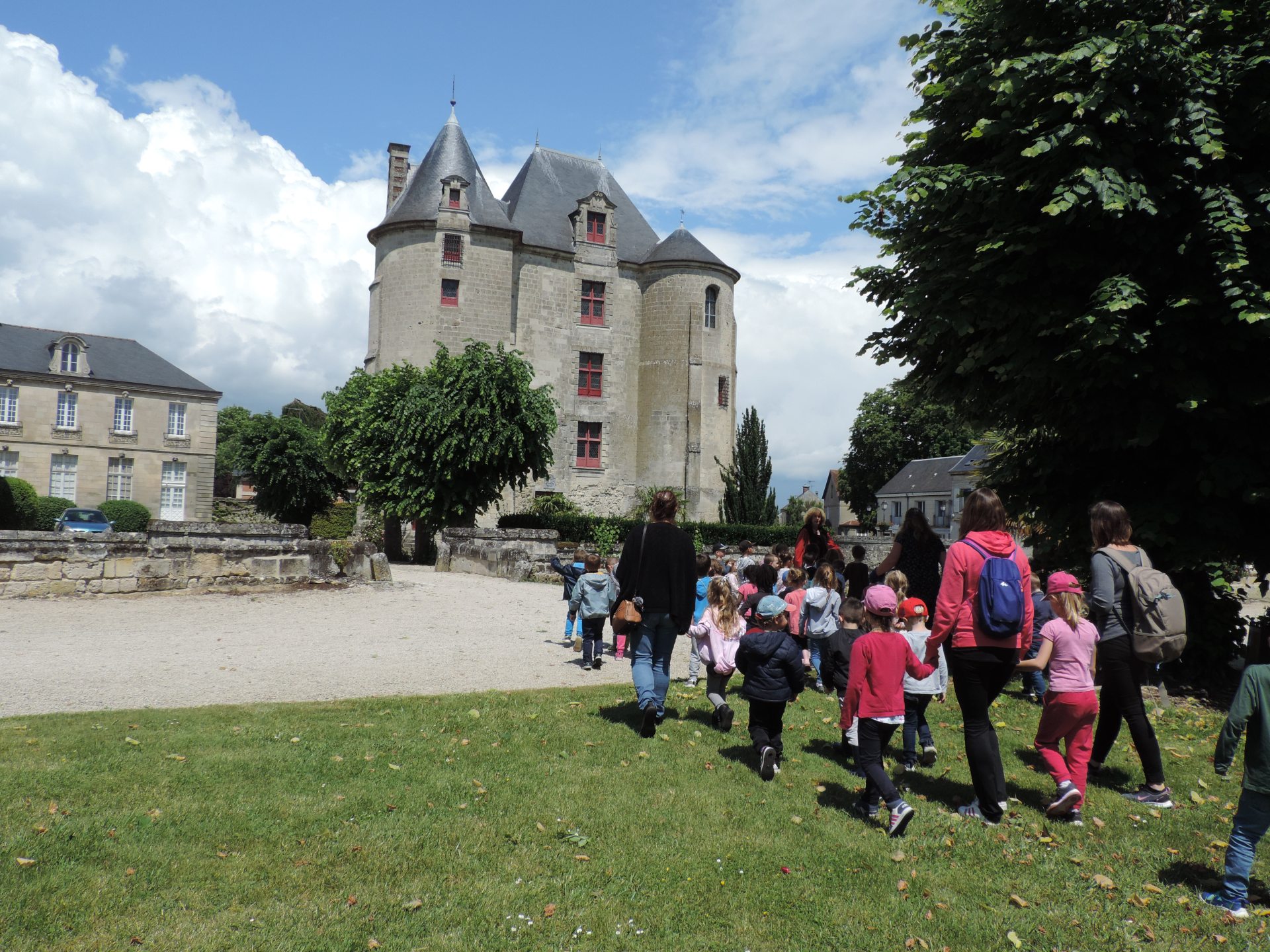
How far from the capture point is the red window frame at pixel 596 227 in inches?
1547

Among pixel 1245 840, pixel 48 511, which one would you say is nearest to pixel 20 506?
pixel 48 511

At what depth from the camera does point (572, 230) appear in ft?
129

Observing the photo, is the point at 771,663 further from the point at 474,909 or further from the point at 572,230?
the point at 572,230

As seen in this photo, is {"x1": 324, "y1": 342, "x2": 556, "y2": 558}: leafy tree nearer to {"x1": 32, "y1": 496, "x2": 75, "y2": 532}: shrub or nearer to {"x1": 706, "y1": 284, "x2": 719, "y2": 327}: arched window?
{"x1": 706, "y1": 284, "x2": 719, "y2": 327}: arched window

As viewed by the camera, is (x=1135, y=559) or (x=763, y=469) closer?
(x=1135, y=559)

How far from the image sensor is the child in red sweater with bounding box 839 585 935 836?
16.3ft

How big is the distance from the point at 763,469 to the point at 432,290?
16523 millimetres

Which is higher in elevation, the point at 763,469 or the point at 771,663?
the point at 763,469

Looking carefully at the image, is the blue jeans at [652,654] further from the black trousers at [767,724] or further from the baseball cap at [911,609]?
the baseball cap at [911,609]

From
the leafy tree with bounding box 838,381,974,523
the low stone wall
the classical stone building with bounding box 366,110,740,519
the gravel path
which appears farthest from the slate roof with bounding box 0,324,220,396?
the leafy tree with bounding box 838,381,974,523

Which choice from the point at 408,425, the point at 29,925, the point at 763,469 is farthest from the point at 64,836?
the point at 763,469

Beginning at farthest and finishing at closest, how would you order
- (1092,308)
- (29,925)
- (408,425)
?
(408,425), (1092,308), (29,925)

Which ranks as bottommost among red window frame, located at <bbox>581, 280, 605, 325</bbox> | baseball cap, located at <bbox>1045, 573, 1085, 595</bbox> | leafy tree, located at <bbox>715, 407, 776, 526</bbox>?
baseball cap, located at <bbox>1045, 573, 1085, 595</bbox>

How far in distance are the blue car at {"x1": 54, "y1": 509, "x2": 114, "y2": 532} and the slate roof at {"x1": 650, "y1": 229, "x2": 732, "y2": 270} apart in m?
24.6
